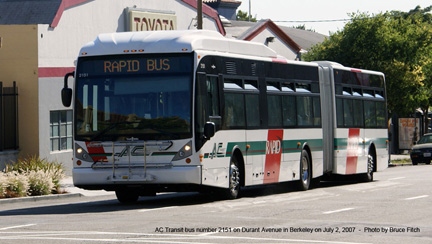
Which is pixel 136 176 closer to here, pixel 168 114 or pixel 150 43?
pixel 168 114

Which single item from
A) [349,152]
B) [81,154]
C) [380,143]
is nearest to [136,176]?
[81,154]

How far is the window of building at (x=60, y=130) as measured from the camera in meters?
31.2

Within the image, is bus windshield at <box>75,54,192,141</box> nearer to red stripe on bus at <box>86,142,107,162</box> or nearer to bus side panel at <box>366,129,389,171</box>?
red stripe on bus at <box>86,142,107,162</box>

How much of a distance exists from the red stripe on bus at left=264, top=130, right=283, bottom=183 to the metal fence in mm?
11725

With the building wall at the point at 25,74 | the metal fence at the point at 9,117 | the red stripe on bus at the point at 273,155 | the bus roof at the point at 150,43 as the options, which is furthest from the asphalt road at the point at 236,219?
the building wall at the point at 25,74

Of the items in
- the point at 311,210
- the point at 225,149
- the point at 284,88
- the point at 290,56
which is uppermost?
the point at 290,56

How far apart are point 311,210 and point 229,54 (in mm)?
4416

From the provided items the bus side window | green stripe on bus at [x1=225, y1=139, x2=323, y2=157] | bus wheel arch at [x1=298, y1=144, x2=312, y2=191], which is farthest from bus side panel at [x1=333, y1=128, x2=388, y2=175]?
the bus side window

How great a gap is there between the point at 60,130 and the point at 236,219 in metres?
18.2

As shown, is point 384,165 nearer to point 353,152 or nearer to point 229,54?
point 353,152

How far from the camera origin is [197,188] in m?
17.9

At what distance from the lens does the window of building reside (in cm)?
3116

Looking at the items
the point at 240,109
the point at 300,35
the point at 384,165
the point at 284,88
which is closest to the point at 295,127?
the point at 284,88

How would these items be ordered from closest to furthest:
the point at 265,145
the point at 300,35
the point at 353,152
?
1. the point at 265,145
2. the point at 353,152
3. the point at 300,35
